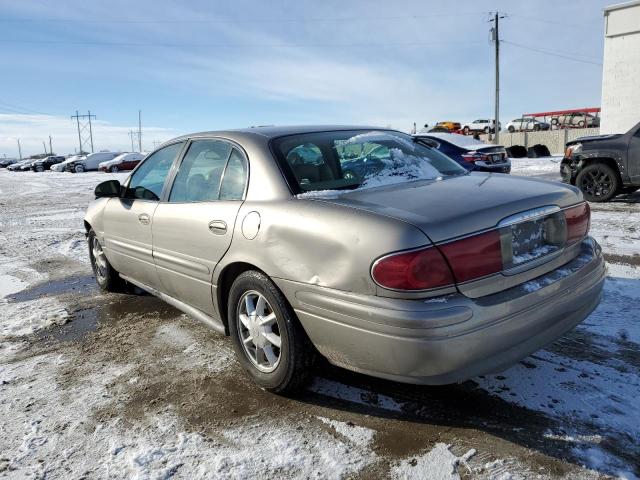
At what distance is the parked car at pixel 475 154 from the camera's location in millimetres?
10086

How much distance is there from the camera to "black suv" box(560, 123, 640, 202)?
8680mm

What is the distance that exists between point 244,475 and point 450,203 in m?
1.56

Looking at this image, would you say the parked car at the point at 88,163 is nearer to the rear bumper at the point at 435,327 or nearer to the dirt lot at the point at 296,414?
the dirt lot at the point at 296,414

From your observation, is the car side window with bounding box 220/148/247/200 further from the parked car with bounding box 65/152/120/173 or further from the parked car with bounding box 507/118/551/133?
the parked car with bounding box 65/152/120/173

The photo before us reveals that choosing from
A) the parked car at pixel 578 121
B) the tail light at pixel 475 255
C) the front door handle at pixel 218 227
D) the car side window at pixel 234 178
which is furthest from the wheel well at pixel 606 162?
the parked car at pixel 578 121

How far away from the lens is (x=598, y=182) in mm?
9164

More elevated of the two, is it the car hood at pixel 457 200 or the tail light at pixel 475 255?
the car hood at pixel 457 200

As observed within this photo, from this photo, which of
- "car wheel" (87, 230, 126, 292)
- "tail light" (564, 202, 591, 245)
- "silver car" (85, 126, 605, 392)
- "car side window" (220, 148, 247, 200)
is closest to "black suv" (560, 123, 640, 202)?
"silver car" (85, 126, 605, 392)

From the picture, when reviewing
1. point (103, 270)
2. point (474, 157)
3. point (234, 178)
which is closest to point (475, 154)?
point (474, 157)

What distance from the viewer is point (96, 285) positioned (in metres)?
5.50

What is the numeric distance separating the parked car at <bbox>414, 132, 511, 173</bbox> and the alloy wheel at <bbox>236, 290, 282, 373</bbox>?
772cm

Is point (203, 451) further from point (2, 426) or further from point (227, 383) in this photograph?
point (2, 426)

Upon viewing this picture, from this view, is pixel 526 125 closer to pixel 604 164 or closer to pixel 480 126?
pixel 480 126

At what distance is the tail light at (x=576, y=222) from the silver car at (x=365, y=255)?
0.05 ft
